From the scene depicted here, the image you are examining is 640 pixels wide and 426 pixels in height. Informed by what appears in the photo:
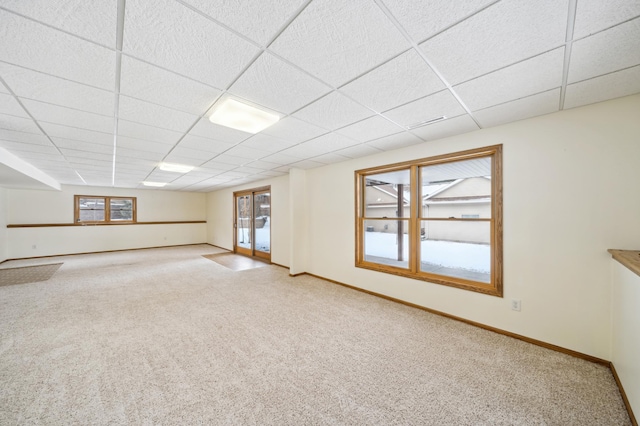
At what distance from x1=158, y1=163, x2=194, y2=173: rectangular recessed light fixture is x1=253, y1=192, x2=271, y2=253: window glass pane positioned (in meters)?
2.28

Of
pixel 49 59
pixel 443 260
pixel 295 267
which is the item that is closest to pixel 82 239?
pixel 295 267

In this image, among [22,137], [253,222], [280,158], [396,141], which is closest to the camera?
[22,137]

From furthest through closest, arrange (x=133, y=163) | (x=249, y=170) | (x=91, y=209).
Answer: (x=91, y=209) → (x=249, y=170) → (x=133, y=163)

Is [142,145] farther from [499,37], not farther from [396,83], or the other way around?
[499,37]

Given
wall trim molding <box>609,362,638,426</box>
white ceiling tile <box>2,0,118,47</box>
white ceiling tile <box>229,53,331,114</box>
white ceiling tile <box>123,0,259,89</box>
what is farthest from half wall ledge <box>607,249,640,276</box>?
white ceiling tile <box>2,0,118,47</box>

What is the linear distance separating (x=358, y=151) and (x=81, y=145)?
3.99 m

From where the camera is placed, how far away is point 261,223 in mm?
7406

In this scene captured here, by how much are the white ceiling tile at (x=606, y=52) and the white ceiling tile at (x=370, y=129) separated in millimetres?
1404

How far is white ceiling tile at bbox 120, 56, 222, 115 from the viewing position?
1635mm

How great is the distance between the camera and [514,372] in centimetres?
202

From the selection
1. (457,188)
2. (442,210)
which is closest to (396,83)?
(457,188)

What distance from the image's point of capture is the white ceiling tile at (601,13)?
114 cm

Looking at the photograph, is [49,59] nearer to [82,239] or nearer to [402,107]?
[402,107]

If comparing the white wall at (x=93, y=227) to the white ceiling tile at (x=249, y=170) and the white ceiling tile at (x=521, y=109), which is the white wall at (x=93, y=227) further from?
the white ceiling tile at (x=521, y=109)
